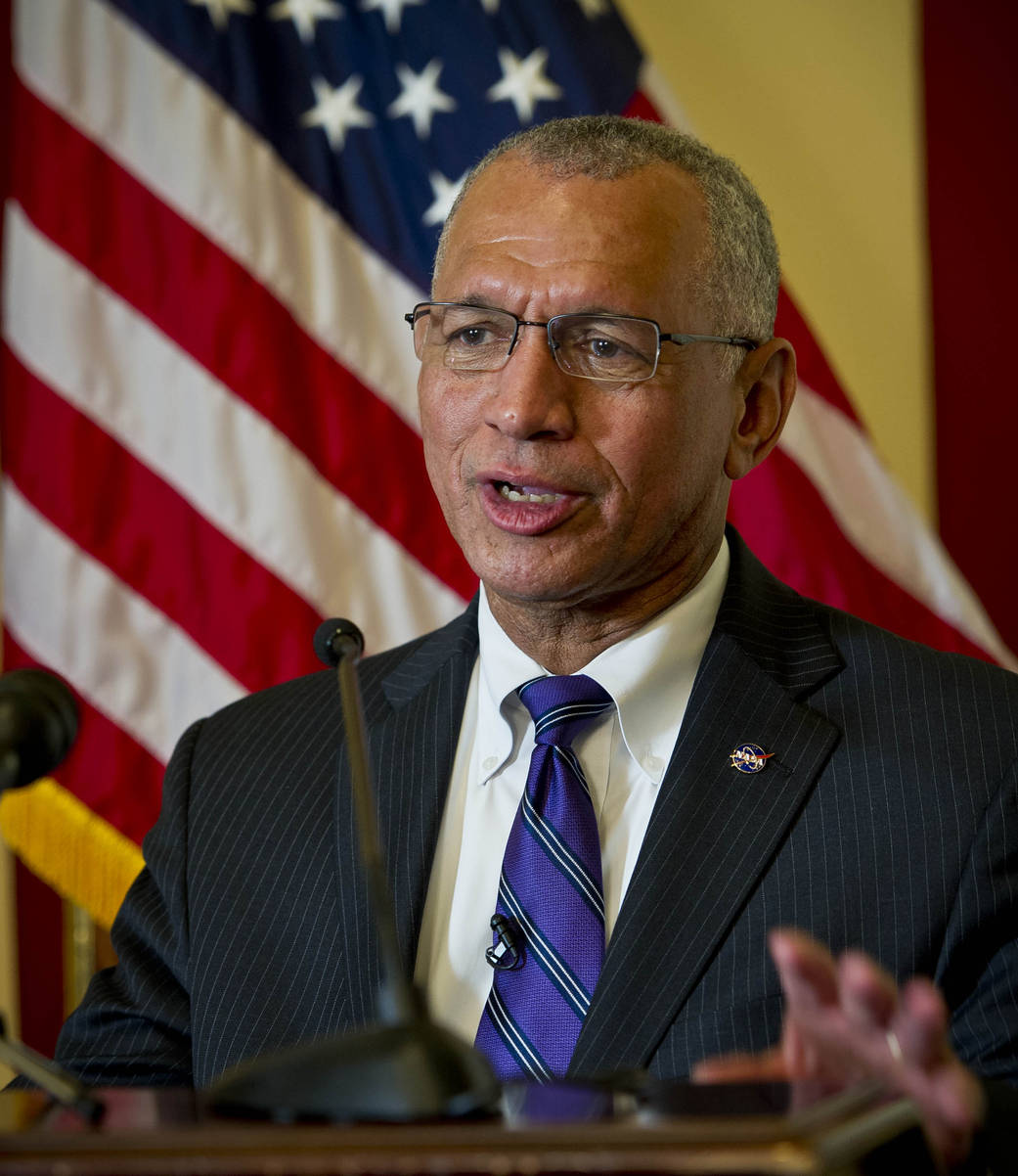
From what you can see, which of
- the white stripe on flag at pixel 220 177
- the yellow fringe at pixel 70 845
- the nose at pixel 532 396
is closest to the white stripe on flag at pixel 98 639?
the yellow fringe at pixel 70 845

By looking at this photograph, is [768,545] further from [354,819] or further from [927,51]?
[354,819]

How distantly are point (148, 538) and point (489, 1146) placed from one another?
2381 mm

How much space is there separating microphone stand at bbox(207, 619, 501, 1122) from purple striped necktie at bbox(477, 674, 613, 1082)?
68 cm

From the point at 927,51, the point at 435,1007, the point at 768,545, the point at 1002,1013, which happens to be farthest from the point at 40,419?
the point at 1002,1013

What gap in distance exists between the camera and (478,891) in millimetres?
1696

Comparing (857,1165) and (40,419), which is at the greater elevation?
(40,419)

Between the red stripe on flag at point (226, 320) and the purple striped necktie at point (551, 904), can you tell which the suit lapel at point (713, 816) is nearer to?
the purple striped necktie at point (551, 904)

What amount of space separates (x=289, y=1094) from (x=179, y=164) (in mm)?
2535

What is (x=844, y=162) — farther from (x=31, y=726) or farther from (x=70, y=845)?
(x=31, y=726)

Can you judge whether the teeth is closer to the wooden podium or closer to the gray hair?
the gray hair

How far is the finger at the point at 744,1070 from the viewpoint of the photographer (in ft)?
3.16

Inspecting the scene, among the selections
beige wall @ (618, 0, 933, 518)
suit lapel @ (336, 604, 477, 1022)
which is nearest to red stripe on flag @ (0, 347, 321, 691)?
suit lapel @ (336, 604, 477, 1022)

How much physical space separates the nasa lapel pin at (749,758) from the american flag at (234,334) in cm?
124

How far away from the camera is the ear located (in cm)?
192
